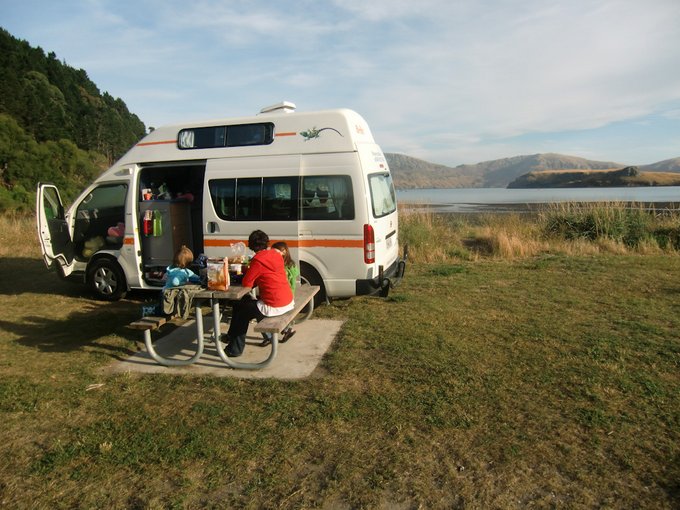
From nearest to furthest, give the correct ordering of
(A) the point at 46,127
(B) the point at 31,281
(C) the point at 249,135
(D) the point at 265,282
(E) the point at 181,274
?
(D) the point at 265,282 < (E) the point at 181,274 < (C) the point at 249,135 < (B) the point at 31,281 < (A) the point at 46,127

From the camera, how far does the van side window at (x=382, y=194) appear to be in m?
6.62

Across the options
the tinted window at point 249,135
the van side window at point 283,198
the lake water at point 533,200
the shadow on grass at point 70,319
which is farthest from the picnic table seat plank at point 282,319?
the lake water at point 533,200

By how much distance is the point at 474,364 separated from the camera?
4934 millimetres

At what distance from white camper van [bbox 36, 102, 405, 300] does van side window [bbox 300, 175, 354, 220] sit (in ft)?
0.04

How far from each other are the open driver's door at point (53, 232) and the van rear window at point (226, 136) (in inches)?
100

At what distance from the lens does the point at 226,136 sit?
23.3ft

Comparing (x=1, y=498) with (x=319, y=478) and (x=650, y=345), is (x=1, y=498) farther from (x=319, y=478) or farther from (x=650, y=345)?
(x=650, y=345)

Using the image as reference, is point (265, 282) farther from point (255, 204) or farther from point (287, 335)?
point (255, 204)

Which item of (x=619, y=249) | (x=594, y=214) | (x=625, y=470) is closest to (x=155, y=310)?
(x=625, y=470)

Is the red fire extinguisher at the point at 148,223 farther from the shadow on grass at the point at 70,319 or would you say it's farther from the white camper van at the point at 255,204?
the shadow on grass at the point at 70,319

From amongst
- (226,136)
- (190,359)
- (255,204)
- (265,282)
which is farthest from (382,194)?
(190,359)

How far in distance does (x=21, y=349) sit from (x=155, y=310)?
75.0 inches

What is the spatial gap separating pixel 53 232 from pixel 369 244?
5.35 meters

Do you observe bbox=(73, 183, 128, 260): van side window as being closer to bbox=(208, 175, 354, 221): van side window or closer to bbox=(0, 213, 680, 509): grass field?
bbox=(0, 213, 680, 509): grass field
